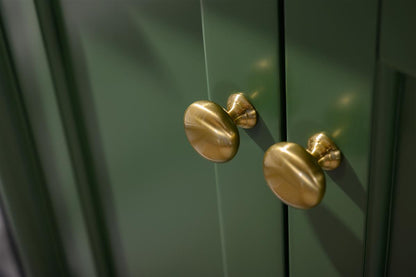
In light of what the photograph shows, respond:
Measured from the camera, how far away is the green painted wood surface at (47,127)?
696mm

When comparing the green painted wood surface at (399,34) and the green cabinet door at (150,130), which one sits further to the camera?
the green cabinet door at (150,130)

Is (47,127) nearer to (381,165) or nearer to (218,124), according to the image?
(218,124)

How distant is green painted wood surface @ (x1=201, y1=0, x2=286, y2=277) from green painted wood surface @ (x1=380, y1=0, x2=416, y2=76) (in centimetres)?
10

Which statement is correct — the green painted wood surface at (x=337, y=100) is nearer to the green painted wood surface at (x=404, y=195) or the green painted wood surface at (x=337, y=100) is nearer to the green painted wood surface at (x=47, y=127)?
the green painted wood surface at (x=404, y=195)

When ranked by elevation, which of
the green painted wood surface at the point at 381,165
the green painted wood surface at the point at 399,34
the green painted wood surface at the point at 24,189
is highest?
the green painted wood surface at the point at 399,34

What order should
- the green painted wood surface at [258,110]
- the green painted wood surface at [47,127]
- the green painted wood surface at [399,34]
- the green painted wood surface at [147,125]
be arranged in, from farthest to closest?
the green painted wood surface at [47,127], the green painted wood surface at [147,125], the green painted wood surface at [258,110], the green painted wood surface at [399,34]

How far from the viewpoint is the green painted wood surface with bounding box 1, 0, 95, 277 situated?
696 mm

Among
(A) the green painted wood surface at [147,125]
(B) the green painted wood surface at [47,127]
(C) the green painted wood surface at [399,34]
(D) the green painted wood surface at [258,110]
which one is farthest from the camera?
(B) the green painted wood surface at [47,127]

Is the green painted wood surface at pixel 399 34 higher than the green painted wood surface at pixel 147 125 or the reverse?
higher

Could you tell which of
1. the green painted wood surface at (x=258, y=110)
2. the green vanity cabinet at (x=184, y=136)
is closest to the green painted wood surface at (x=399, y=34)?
the green vanity cabinet at (x=184, y=136)

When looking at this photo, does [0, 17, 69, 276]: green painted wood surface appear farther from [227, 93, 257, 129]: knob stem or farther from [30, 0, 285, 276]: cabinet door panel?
[227, 93, 257, 129]: knob stem

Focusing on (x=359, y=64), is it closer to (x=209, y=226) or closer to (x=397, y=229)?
(x=397, y=229)

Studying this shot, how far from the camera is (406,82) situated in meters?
0.36

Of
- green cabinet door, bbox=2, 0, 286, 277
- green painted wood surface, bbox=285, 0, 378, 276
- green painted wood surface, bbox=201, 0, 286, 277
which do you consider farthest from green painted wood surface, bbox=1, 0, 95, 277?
green painted wood surface, bbox=285, 0, 378, 276
